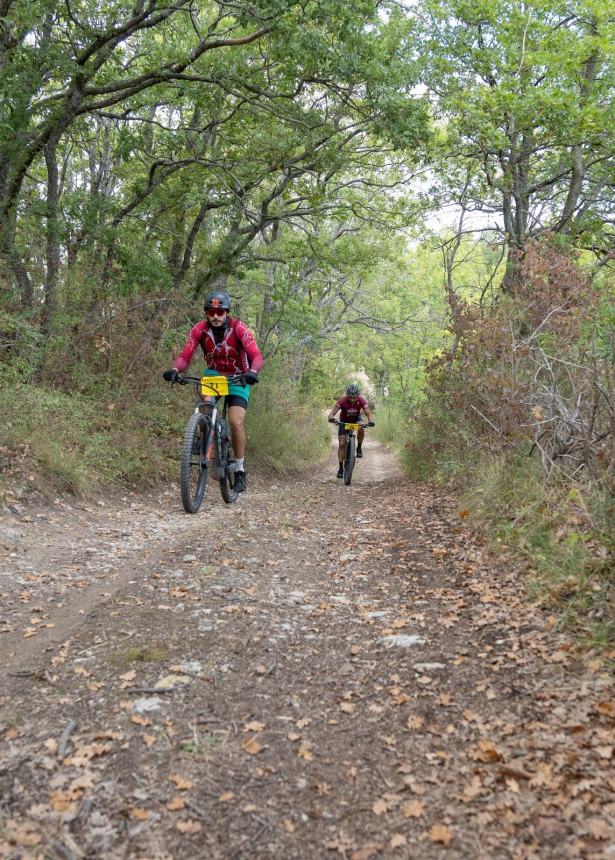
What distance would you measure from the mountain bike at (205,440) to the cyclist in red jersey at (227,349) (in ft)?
0.53

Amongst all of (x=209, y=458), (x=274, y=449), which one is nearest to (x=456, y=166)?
(x=274, y=449)

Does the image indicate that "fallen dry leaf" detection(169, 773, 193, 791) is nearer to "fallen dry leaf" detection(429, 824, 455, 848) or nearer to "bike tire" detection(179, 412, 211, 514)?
"fallen dry leaf" detection(429, 824, 455, 848)

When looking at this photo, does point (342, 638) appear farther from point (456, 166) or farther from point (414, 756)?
point (456, 166)

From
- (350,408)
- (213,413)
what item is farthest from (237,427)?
(350,408)

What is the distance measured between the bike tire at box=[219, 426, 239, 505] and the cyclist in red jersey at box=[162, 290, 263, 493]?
0.21m

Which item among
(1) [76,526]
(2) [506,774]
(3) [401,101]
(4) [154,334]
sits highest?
(3) [401,101]

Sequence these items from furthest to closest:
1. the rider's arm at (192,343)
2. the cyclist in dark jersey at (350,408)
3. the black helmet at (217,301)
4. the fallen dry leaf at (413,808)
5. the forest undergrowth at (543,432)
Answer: the cyclist in dark jersey at (350,408) < the rider's arm at (192,343) < the black helmet at (217,301) < the forest undergrowth at (543,432) < the fallen dry leaf at (413,808)

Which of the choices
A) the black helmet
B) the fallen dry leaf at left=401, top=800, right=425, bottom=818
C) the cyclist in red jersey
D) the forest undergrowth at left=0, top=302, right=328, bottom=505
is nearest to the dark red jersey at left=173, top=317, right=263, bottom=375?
the cyclist in red jersey

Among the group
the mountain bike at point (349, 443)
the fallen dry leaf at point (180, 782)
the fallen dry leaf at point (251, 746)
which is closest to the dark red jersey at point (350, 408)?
the mountain bike at point (349, 443)

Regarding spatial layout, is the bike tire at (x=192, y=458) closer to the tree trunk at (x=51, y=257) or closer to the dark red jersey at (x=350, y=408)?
the tree trunk at (x=51, y=257)

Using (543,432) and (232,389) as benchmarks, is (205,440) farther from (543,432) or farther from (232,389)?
(543,432)

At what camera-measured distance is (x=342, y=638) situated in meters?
4.02

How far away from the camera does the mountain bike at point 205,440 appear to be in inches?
289

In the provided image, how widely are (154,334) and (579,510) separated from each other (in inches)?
347
